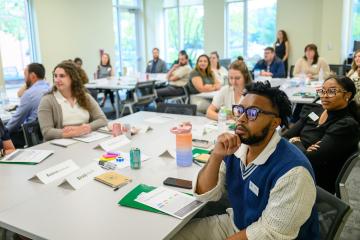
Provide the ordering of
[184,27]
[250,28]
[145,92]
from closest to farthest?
1. [145,92]
2. [250,28]
3. [184,27]

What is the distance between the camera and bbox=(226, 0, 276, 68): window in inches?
361

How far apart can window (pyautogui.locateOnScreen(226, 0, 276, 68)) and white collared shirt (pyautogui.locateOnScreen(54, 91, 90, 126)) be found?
7.16 metres

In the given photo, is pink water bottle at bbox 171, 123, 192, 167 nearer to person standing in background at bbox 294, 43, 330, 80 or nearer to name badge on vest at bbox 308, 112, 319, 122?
name badge on vest at bbox 308, 112, 319, 122

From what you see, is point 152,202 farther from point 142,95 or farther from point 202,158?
point 142,95

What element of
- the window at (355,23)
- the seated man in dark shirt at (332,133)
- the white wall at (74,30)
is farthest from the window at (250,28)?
the seated man in dark shirt at (332,133)

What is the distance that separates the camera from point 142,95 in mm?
6230

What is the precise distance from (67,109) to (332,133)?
7.07 feet

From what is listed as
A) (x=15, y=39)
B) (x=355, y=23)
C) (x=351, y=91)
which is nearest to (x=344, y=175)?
(x=351, y=91)

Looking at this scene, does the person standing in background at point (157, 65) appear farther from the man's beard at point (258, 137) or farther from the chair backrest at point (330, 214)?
the chair backrest at point (330, 214)

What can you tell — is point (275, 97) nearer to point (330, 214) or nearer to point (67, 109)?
point (330, 214)

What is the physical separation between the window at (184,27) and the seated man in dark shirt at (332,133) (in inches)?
322

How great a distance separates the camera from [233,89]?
3410 mm

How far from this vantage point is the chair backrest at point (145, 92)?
6.05 m

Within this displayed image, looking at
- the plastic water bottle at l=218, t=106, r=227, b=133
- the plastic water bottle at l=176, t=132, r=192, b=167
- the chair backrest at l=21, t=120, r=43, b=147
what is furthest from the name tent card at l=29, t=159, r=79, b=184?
the plastic water bottle at l=218, t=106, r=227, b=133
